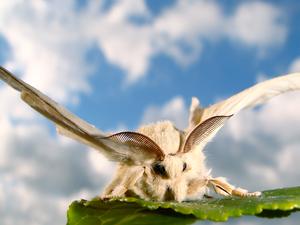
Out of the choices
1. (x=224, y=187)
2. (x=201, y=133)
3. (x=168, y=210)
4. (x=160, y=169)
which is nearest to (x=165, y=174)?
(x=160, y=169)

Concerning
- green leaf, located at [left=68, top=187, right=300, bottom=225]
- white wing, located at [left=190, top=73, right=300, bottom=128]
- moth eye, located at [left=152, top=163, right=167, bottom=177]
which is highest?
white wing, located at [left=190, top=73, right=300, bottom=128]

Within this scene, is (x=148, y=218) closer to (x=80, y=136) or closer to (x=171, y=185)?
(x=171, y=185)

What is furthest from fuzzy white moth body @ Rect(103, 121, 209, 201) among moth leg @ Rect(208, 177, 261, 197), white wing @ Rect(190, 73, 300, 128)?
white wing @ Rect(190, 73, 300, 128)

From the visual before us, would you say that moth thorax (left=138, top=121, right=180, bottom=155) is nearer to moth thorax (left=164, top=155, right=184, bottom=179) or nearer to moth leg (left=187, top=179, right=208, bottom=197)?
moth thorax (left=164, top=155, right=184, bottom=179)

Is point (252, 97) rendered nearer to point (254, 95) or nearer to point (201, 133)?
point (254, 95)

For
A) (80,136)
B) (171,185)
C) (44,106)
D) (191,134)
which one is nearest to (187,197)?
(171,185)

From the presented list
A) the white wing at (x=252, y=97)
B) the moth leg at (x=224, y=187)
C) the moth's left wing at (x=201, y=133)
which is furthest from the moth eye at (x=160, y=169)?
the white wing at (x=252, y=97)

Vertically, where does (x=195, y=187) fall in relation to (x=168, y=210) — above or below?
above
